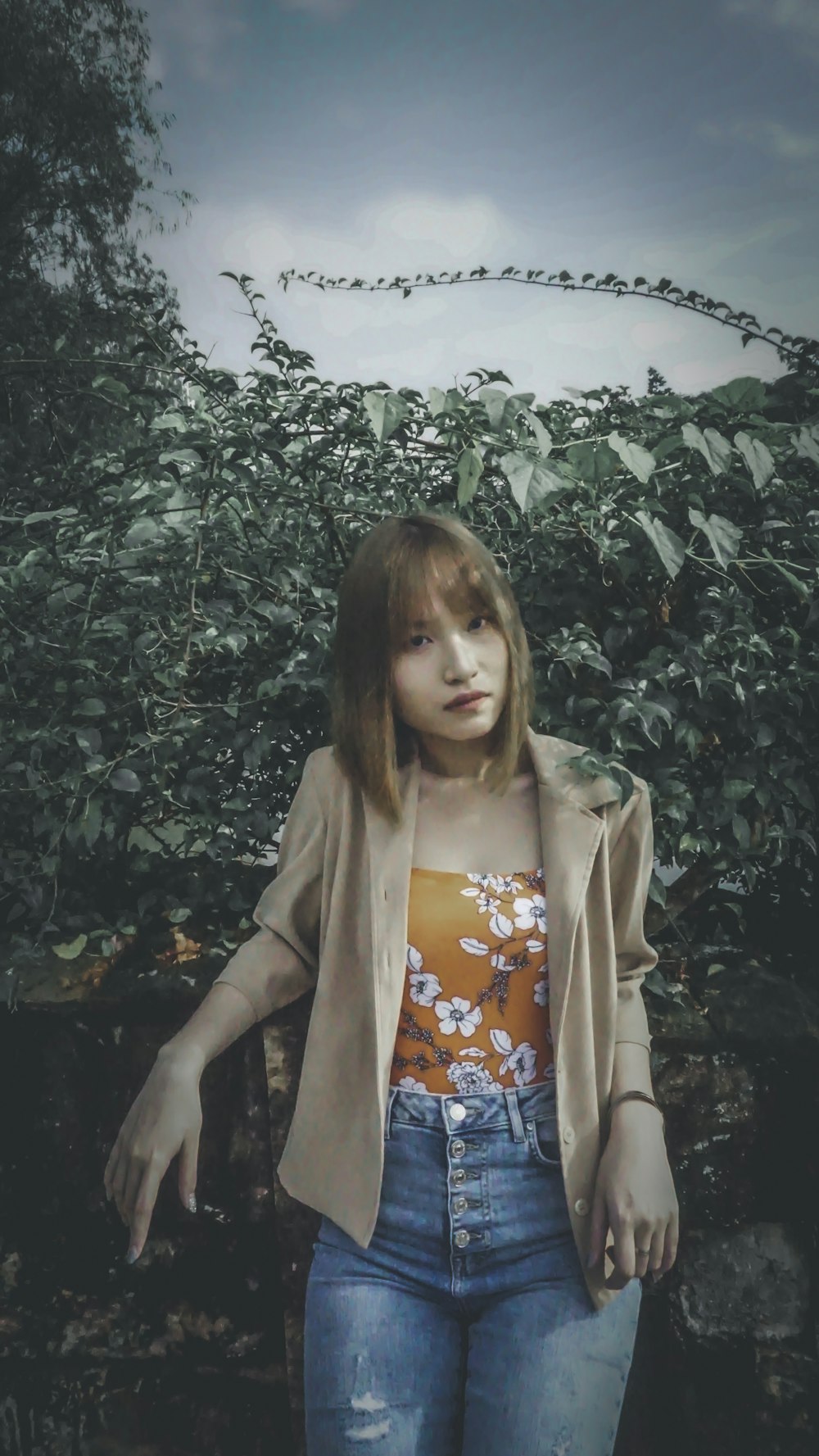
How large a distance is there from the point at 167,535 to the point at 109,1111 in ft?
3.72

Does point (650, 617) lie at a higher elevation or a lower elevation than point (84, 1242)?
higher

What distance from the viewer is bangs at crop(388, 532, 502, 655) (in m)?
1.35

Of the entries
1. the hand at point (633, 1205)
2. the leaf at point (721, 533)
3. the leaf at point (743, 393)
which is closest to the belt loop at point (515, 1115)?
the hand at point (633, 1205)

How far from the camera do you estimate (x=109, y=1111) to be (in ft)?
6.19

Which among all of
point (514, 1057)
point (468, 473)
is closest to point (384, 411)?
point (468, 473)

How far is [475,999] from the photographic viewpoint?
52.0 inches

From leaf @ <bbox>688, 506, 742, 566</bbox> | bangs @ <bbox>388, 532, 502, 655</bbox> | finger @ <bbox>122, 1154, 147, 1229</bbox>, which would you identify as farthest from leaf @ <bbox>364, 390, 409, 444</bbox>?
finger @ <bbox>122, 1154, 147, 1229</bbox>

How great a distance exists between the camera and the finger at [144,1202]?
1.20m

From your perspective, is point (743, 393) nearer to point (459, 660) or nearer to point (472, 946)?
point (459, 660)

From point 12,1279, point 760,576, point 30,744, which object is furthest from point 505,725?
point 12,1279

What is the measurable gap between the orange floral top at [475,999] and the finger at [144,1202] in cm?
33

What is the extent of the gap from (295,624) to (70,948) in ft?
2.62

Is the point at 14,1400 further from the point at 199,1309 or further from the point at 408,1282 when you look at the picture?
the point at 408,1282

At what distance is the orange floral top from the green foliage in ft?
1.59
